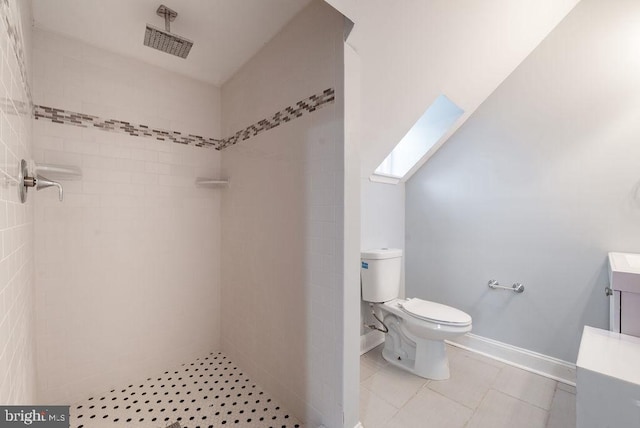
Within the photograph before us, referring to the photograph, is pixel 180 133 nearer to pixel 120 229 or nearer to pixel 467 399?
pixel 120 229

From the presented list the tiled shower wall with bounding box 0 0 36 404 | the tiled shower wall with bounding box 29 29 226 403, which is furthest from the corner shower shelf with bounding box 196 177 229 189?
the tiled shower wall with bounding box 0 0 36 404

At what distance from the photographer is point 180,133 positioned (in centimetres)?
212

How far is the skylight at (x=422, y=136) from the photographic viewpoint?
7.32ft

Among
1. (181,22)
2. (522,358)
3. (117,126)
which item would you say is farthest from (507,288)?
(117,126)

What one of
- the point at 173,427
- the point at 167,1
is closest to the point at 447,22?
the point at 167,1

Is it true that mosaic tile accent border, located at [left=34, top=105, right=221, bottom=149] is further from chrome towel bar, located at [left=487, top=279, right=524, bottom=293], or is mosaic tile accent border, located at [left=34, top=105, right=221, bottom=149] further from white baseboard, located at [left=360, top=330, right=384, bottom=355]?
chrome towel bar, located at [left=487, top=279, right=524, bottom=293]

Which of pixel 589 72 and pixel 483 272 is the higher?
pixel 589 72

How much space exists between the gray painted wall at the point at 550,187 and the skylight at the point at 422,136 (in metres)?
0.19

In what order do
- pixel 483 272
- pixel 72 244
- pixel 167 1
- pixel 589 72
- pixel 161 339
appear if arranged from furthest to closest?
pixel 483 272, pixel 161 339, pixel 589 72, pixel 72 244, pixel 167 1

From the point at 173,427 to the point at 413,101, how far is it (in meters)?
2.47

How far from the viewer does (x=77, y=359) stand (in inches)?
67.4

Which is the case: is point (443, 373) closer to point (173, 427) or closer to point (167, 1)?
point (173, 427)

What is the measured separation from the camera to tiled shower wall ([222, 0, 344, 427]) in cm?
137

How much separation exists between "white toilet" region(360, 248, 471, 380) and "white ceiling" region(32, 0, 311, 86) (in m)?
1.71
